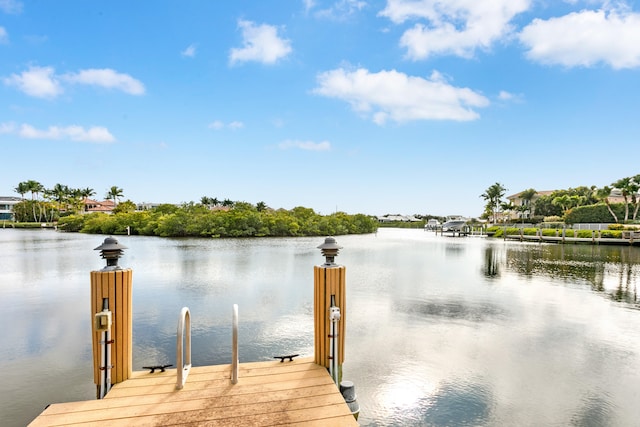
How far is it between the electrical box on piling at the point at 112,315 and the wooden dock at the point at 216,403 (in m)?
0.23

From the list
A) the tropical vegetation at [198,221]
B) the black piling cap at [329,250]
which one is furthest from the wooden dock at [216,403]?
the tropical vegetation at [198,221]

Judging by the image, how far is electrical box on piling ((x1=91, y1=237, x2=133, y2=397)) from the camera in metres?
3.62

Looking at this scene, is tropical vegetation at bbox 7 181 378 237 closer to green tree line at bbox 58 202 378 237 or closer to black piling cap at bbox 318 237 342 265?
green tree line at bbox 58 202 378 237

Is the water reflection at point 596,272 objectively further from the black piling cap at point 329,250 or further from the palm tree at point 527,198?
the palm tree at point 527,198

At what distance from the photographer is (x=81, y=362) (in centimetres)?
631

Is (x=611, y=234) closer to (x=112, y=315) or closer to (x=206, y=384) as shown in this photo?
(x=206, y=384)

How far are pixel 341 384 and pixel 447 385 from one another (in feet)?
8.36

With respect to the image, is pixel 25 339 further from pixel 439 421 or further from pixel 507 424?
pixel 507 424

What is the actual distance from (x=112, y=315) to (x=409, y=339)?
5897 mm

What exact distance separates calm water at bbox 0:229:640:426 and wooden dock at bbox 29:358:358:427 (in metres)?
1.56

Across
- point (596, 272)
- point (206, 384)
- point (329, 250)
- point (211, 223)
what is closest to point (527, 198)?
point (211, 223)

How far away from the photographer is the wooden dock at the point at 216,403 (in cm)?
307

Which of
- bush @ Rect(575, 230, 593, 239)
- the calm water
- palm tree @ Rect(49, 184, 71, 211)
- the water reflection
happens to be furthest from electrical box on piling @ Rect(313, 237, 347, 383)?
palm tree @ Rect(49, 184, 71, 211)

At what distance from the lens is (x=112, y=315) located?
3674mm
